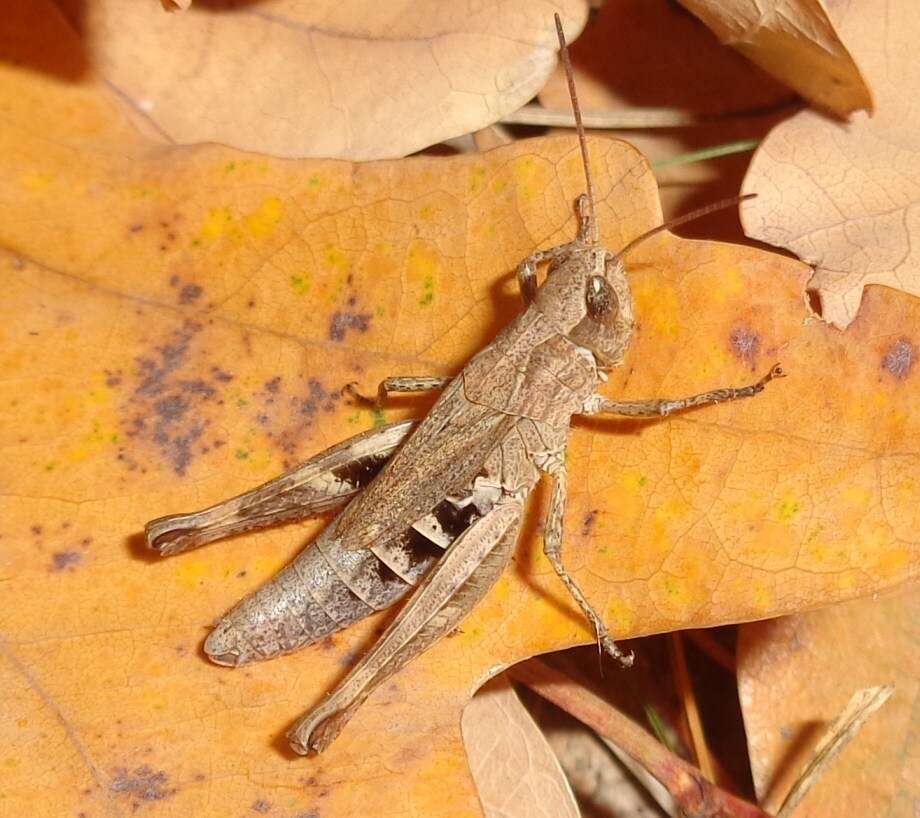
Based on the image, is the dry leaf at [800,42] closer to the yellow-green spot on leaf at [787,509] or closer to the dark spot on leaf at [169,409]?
the yellow-green spot on leaf at [787,509]

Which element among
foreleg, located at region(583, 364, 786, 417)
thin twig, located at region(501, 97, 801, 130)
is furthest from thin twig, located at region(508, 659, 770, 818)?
thin twig, located at region(501, 97, 801, 130)

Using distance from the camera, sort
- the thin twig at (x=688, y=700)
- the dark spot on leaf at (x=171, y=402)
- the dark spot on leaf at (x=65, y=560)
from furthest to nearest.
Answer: the thin twig at (x=688, y=700) → the dark spot on leaf at (x=171, y=402) → the dark spot on leaf at (x=65, y=560)

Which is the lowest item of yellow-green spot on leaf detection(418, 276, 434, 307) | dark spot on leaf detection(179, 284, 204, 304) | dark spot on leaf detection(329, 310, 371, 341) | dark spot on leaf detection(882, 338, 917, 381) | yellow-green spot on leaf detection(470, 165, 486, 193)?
dark spot on leaf detection(179, 284, 204, 304)

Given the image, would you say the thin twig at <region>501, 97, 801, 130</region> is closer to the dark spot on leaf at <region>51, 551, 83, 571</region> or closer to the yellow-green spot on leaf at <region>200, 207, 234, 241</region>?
the yellow-green spot on leaf at <region>200, 207, 234, 241</region>

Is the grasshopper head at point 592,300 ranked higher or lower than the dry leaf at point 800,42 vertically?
lower

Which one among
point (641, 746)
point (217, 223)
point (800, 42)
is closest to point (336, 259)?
point (217, 223)

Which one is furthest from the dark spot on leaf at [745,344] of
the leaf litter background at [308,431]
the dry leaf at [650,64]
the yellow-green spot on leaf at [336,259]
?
the dry leaf at [650,64]

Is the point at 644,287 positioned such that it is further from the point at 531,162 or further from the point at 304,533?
the point at 304,533

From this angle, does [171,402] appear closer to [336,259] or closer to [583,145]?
[336,259]
